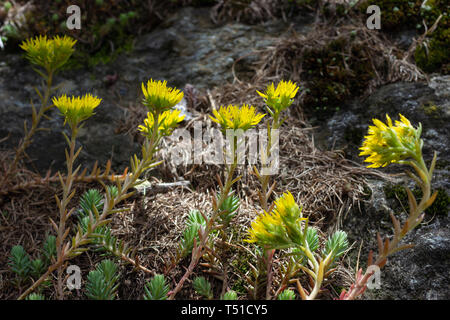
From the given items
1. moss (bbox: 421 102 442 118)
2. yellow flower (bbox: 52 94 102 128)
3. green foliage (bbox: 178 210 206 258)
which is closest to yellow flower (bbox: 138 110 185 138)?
yellow flower (bbox: 52 94 102 128)

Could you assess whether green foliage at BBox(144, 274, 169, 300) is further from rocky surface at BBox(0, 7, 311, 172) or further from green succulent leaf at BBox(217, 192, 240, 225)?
rocky surface at BBox(0, 7, 311, 172)

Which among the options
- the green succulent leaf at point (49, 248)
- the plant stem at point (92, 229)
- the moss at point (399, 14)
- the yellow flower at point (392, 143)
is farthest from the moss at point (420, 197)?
the green succulent leaf at point (49, 248)

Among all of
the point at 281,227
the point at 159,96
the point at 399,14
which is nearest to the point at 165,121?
the point at 159,96

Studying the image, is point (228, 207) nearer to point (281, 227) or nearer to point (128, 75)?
point (281, 227)

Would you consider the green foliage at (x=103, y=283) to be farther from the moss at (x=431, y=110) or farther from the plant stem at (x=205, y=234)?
the moss at (x=431, y=110)

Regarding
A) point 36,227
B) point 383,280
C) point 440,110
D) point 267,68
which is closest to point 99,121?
point 36,227
